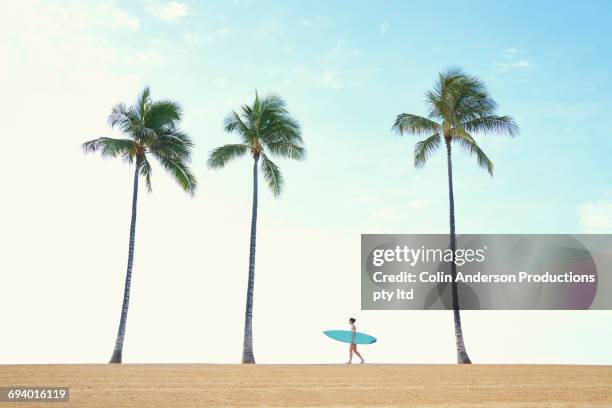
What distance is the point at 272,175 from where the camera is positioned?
109 feet

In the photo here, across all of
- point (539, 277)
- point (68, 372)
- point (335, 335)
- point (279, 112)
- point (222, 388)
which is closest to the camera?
point (222, 388)

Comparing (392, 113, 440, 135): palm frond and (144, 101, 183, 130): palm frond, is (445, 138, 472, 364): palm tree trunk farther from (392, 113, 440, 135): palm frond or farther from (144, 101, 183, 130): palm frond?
(144, 101, 183, 130): palm frond

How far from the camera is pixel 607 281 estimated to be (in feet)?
104

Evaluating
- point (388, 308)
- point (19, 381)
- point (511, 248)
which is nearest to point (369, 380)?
point (19, 381)

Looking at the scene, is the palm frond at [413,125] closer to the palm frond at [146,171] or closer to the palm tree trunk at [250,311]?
the palm tree trunk at [250,311]

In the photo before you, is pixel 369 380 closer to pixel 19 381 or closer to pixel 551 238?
pixel 19 381

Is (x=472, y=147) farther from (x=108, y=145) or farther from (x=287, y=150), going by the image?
(x=108, y=145)

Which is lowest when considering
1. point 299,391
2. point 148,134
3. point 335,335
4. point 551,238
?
point 299,391

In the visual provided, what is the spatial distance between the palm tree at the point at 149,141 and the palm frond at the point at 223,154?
4.28ft

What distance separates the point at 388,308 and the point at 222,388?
1836 cm

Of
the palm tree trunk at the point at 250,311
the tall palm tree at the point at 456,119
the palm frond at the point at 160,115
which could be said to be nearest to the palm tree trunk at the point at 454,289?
the tall palm tree at the point at 456,119

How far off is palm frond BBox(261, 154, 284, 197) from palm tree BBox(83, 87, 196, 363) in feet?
13.3

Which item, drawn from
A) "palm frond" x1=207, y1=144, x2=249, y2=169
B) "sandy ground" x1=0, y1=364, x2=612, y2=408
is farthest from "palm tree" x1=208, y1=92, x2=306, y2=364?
"sandy ground" x1=0, y1=364, x2=612, y2=408

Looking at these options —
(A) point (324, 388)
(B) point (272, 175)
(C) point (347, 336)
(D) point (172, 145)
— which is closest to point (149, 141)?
(D) point (172, 145)
